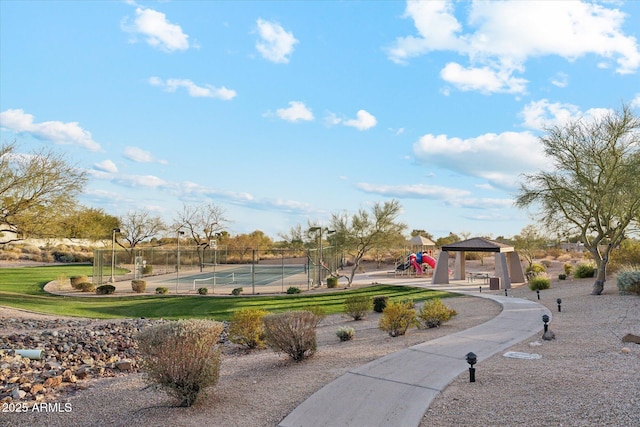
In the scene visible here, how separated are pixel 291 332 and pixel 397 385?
242 centimetres

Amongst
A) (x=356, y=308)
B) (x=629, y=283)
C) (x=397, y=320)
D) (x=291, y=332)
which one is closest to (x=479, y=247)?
(x=629, y=283)

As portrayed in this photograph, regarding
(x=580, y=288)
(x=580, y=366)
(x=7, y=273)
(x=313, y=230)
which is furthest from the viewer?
(x=7, y=273)

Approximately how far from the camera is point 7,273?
3953cm

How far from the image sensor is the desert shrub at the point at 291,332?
9.03 metres

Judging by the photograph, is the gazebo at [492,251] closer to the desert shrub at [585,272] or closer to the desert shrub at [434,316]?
the desert shrub at [585,272]

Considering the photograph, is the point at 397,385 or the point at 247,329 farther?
the point at 247,329

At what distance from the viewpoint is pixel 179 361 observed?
21.8ft

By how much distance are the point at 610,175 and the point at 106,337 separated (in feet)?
64.7

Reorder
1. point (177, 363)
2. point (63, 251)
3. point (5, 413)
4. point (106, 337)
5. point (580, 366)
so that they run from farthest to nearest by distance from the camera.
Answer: point (63, 251)
point (106, 337)
point (580, 366)
point (5, 413)
point (177, 363)

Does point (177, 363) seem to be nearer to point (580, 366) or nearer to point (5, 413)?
point (5, 413)

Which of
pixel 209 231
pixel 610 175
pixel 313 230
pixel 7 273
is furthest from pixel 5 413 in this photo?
pixel 209 231

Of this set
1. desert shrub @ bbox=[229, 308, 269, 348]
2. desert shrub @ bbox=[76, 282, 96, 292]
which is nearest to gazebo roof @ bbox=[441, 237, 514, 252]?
desert shrub @ bbox=[229, 308, 269, 348]

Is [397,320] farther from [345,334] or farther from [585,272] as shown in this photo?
[585,272]

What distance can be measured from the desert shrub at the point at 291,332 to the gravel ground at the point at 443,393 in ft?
0.98
